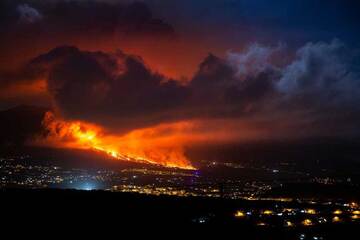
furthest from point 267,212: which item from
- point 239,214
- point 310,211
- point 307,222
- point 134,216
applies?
point 134,216

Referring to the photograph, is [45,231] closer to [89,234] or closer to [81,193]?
[89,234]

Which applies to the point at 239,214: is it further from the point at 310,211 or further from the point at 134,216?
the point at 134,216

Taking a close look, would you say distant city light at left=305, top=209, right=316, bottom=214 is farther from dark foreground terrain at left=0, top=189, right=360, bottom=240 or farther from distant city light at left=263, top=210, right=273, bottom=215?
dark foreground terrain at left=0, top=189, right=360, bottom=240

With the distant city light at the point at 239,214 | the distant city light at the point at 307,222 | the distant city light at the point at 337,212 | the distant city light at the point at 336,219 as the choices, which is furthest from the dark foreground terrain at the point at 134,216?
the distant city light at the point at 337,212

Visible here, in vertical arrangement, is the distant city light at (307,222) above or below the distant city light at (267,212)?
below

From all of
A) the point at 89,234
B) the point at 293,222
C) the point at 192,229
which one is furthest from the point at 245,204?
the point at 89,234

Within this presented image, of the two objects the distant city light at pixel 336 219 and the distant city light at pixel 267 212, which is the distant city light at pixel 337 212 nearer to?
the distant city light at pixel 336 219

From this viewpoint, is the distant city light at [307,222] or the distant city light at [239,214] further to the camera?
the distant city light at [239,214]

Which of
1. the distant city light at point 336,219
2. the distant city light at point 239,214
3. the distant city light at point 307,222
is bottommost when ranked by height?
the distant city light at point 307,222
